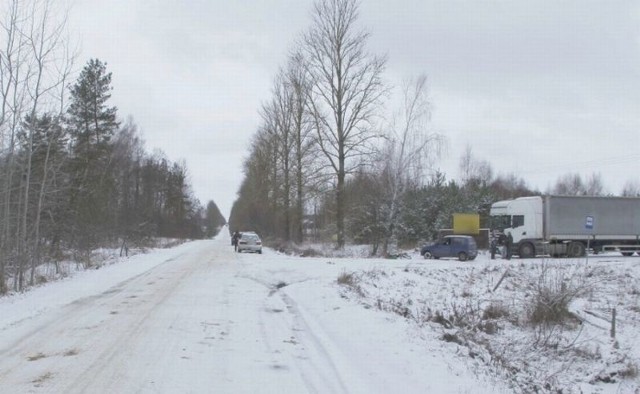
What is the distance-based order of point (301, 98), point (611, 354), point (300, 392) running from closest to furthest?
point (300, 392), point (611, 354), point (301, 98)

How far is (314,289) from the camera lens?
16.2m

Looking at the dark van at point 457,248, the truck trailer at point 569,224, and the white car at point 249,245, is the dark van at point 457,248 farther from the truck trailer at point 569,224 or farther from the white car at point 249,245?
the white car at point 249,245

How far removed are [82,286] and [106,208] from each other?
21239 millimetres

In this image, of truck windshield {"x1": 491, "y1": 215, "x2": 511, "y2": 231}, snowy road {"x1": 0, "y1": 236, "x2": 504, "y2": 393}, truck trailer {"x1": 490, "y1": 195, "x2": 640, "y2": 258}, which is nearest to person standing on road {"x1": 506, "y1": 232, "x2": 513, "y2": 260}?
truck trailer {"x1": 490, "y1": 195, "x2": 640, "y2": 258}

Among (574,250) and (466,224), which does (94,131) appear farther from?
(574,250)

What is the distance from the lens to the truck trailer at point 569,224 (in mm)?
35188

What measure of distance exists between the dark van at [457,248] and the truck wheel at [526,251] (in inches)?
108

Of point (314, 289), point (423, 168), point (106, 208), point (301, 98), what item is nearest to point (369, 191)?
point (423, 168)

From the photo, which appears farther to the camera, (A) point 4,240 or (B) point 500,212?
(B) point 500,212

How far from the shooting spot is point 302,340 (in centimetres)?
930

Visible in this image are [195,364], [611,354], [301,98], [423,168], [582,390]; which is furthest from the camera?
[301,98]

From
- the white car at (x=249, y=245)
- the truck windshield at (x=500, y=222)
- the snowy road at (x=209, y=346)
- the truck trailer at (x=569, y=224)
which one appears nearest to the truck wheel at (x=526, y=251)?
the truck trailer at (x=569, y=224)

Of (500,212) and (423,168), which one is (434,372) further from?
(423,168)

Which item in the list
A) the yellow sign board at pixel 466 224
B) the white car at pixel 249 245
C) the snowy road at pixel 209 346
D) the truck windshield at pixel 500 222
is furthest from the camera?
the yellow sign board at pixel 466 224
